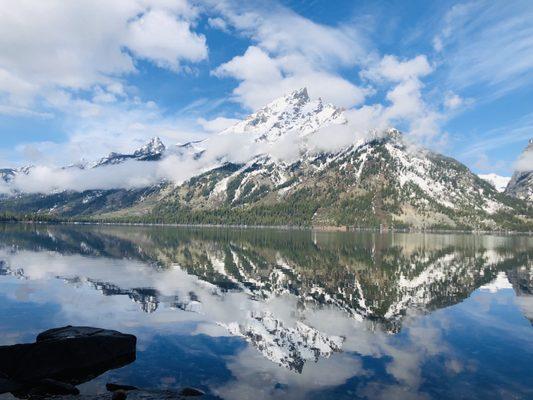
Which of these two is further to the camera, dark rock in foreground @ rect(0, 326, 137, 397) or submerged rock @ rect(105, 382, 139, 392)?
submerged rock @ rect(105, 382, 139, 392)

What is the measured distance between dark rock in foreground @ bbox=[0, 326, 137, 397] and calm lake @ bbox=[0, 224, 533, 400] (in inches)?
63.3

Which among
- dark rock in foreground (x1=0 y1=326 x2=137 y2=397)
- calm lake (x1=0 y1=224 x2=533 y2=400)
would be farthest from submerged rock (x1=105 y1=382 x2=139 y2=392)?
dark rock in foreground (x1=0 y1=326 x2=137 y2=397)

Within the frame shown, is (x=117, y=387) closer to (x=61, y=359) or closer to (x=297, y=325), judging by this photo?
(x=61, y=359)

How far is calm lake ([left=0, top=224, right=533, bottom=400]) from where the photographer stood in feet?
108

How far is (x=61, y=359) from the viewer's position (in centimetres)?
3297

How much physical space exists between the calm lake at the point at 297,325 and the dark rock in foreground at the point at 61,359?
5.27 feet

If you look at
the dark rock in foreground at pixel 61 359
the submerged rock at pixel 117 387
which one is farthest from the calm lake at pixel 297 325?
the dark rock in foreground at pixel 61 359

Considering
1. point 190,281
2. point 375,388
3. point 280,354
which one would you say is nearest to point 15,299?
point 190,281

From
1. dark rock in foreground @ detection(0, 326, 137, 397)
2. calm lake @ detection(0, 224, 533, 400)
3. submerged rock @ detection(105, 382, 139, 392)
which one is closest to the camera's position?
dark rock in foreground @ detection(0, 326, 137, 397)

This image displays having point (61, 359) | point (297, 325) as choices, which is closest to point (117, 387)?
point (61, 359)

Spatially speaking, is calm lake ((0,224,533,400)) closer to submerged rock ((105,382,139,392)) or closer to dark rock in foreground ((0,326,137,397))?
submerged rock ((105,382,139,392))

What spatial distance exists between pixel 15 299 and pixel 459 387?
54.1 metres

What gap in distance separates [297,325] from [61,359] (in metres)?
25.1

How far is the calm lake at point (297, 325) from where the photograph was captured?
32.9 meters
